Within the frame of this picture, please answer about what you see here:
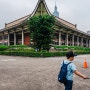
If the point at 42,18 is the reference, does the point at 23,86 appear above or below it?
below

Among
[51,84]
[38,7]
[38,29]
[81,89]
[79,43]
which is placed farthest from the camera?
[79,43]

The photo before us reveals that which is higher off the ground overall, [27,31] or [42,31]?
[27,31]

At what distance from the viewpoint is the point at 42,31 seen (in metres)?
29.0

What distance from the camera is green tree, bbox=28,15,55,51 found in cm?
2884

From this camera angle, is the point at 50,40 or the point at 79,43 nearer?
the point at 50,40

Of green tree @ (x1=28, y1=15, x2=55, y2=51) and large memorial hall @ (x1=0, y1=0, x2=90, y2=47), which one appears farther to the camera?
large memorial hall @ (x1=0, y1=0, x2=90, y2=47)

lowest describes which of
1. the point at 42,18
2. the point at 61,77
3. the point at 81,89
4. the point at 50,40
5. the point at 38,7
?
the point at 81,89

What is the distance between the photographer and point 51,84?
8.30 metres

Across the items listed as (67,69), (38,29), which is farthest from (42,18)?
(67,69)

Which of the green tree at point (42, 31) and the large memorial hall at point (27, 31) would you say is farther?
the large memorial hall at point (27, 31)

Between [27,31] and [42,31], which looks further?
[27,31]

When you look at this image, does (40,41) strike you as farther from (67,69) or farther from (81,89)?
(67,69)

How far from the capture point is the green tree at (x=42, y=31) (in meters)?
28.8

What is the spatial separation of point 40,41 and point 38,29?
1.87m
